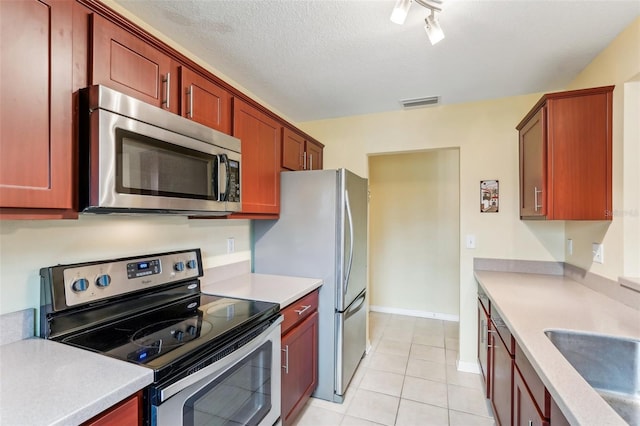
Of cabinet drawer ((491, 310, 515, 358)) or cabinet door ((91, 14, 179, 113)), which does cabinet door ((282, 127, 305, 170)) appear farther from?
cabinet drawer ((491, 310, 515, 358))

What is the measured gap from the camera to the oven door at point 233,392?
3.30ft

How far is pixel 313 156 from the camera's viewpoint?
2930 millimetres

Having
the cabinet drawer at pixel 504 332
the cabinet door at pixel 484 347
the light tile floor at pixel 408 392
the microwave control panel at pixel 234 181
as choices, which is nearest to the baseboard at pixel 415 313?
the light tile floor at pixel 408 392

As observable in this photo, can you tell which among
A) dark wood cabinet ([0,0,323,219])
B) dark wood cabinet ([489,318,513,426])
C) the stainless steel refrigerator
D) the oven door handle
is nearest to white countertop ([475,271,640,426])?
dark wood cabinet ([489,318,513,426])

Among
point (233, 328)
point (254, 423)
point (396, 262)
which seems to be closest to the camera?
point (233, 328)

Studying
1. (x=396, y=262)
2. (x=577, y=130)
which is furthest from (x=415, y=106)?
(x=396, y=262)

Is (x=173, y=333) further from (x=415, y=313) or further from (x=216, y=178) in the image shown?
(x=415, y=313)

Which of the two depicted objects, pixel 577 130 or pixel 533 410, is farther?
pixel 577 130

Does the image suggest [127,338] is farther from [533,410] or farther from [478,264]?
[478,264]

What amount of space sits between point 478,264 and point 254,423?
213cm

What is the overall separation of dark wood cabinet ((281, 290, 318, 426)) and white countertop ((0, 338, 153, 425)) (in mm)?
923

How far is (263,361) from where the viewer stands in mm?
1533

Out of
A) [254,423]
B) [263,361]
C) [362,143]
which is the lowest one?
[254,423]

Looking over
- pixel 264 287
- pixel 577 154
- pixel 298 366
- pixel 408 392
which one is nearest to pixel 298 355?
pixel 298 366
